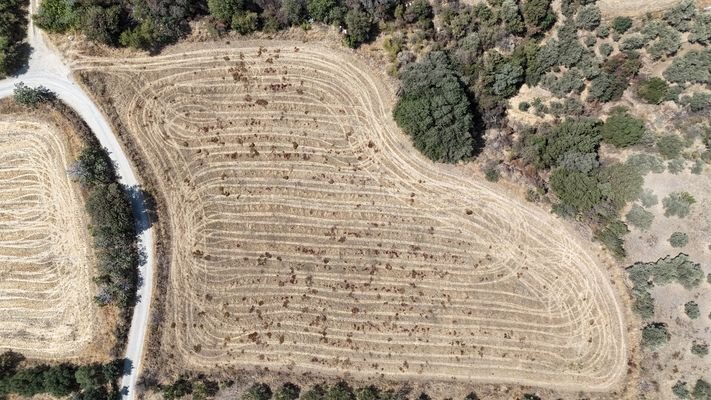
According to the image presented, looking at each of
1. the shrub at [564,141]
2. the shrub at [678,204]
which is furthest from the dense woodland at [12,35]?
the shrub at [678,204]

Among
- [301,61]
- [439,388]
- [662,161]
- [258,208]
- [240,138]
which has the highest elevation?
[301,61]

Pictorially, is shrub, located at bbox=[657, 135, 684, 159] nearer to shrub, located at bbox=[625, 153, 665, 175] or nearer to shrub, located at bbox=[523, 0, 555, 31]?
shrub, located at bbox=[625, 153, 665, 175]

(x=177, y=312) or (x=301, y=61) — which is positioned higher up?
(x=301, y=61)

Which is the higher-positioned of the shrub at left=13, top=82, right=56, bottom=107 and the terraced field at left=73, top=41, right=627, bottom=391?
the shrub at left=13, top=82, right=56, bottom=107

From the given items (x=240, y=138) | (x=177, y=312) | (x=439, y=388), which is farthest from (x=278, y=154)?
(x=439, y=388)

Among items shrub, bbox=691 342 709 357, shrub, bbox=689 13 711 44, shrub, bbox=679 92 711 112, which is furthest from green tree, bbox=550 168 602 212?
shrub, bbox=689 13 711 44

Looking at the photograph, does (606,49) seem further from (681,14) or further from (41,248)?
(41,248)

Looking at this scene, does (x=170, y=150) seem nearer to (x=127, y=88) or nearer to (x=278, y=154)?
(x=127, y=88)

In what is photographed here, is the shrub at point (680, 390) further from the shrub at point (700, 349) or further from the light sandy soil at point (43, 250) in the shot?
the light sandy soil at point (43, 250)
